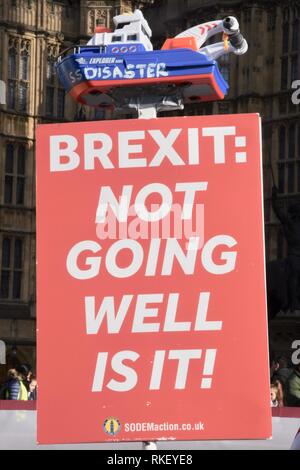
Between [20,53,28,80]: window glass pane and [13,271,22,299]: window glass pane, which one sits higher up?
[20,53,28,80]: window glass pane

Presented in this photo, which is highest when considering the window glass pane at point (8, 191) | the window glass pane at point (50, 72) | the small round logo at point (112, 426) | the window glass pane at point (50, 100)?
the window glass pane at point (50, 72)

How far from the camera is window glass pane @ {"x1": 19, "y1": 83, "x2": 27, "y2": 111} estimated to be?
22.8 meters

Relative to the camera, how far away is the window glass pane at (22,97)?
2278 centimetres

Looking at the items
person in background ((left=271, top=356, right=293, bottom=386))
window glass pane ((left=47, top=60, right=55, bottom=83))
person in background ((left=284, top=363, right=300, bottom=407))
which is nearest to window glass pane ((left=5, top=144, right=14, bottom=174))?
window glass pane ((left=47, top=60, right=55, bottom=83))

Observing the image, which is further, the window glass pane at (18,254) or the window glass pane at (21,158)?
the window glass pane at (21,158)

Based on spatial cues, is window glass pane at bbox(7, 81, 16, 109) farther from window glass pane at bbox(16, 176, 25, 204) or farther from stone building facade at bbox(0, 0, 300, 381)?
window glass pane at bbox(16, 176, 25, 204)

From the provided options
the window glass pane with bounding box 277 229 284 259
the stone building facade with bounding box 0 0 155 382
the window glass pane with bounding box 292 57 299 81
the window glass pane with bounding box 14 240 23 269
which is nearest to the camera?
the window glass pane with bounding box 277 229 284 259

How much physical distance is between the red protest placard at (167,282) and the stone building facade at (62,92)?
16.7 metres

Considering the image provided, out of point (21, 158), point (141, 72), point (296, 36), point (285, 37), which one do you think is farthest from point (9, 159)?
point (141, 72)

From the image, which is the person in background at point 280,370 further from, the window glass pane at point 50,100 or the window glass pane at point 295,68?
the window glass pane at point 50,100

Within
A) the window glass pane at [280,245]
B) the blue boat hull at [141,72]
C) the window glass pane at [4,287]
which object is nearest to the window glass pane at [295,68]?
the window glass pane at [280,245]
